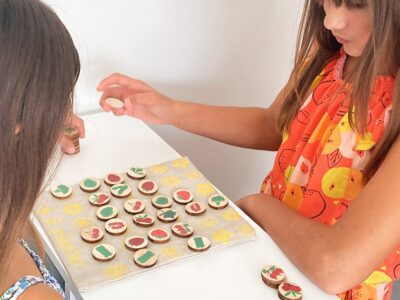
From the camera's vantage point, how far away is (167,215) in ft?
3.03

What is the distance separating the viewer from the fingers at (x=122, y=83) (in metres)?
1.17

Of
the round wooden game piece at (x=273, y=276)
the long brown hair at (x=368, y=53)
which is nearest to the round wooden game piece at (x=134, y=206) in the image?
the round wooden game piece at (x=273, y=276)

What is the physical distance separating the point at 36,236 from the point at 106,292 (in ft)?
0.54

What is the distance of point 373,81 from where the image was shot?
3.05ft

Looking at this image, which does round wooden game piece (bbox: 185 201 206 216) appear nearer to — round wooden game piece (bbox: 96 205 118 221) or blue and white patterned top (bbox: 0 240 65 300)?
round wooden game piece (bbox: 96 205 118 221)

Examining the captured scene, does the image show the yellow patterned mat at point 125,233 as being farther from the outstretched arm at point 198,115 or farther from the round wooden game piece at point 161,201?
the outstretched arm at point 198,115

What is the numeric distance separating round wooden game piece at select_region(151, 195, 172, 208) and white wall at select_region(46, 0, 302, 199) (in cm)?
37

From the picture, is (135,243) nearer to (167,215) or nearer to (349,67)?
(167,215)

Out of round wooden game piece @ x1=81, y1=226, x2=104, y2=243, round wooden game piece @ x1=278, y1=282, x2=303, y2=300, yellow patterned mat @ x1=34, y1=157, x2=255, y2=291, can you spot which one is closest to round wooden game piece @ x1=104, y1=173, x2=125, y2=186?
yellow patterned mat @ x1=34, y1=157, x2=255, y2=291

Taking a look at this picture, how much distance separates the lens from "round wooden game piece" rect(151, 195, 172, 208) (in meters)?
0.95

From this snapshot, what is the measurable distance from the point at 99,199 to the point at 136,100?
29cm

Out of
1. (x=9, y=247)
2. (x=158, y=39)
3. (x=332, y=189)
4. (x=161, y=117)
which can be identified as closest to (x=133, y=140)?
(x=161, y=117)

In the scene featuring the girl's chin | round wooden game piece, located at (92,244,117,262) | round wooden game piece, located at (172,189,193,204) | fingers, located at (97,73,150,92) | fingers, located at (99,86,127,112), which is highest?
the girl's chin

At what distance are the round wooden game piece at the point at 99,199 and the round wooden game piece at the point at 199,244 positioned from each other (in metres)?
0.16
